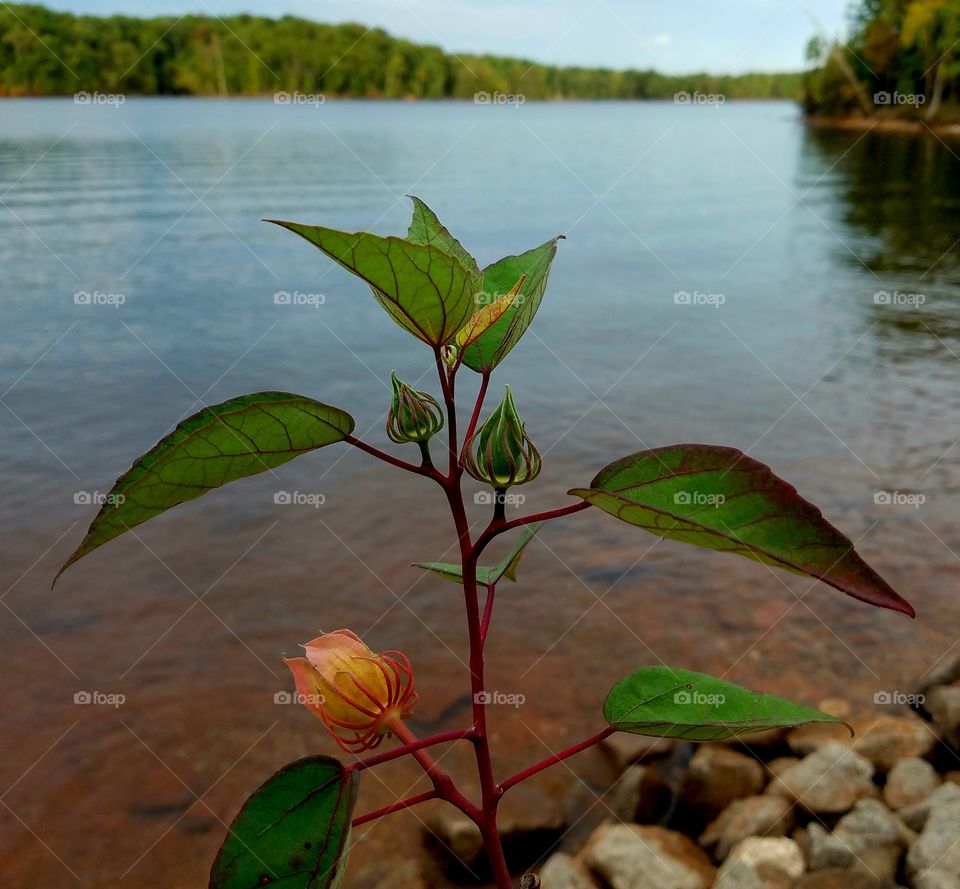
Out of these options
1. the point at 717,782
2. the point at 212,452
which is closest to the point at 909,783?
the point at 717,782

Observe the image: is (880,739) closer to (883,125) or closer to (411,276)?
(411,276)

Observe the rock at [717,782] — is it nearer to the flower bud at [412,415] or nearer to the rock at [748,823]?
the rock at [748,823]

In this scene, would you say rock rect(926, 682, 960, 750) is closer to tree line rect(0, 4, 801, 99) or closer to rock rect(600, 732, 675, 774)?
rock rect(600, 732, 675, 774)

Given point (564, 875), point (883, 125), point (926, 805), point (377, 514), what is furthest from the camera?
point (883, 125)

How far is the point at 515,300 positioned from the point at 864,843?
2774 millimetres

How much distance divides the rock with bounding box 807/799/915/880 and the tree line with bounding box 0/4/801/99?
62.9 m

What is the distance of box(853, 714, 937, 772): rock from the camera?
10.6 ft

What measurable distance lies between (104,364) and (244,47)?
6914 cm

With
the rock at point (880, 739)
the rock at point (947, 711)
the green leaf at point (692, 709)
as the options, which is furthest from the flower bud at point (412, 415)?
the rock at point (947, 711)

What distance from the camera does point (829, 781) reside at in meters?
3.08

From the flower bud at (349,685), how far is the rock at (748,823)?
2.59 m

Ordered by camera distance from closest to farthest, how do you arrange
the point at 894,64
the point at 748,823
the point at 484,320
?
the point at 484,320 < the point at 748,823 < the point at 894,64

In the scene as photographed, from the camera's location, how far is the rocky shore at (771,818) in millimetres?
2750

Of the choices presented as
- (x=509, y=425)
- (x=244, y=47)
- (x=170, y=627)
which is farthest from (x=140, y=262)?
(x=244, y=47)
